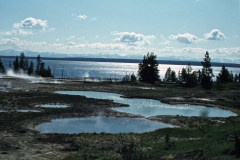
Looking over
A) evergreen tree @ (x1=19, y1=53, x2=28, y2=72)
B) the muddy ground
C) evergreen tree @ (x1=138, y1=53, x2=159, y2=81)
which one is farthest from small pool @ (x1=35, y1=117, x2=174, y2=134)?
evergreen tree @ (x1=19, y1=53, x2=28, y2=72)

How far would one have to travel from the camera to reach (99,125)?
1448 inches

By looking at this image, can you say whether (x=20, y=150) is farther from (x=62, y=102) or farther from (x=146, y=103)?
(x=146, y=103)

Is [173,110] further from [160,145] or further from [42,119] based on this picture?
[160,145]

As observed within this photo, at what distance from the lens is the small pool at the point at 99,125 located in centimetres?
3353

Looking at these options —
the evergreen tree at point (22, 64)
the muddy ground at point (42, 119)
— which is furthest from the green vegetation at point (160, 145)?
the evergreen tree at point (22, 64)

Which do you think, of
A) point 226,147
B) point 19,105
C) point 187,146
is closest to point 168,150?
point 187,146

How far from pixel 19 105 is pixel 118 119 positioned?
19.0m

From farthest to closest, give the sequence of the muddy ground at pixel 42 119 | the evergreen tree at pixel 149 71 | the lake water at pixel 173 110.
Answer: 1. the evergreen tree at pixel 149 71
2. the lake water at pixel 173 110
3. the muddy ground at pixel 42 119

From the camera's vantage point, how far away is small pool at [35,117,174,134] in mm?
33531

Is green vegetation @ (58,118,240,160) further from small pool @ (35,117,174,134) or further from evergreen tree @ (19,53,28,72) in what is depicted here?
evergreen tree @ (19,53,28,72)

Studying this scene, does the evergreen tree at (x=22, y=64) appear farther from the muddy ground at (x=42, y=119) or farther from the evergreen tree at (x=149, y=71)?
the muddy ground at (x=42, y=119)

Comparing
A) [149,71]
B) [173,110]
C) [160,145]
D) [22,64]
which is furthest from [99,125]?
[22,64]

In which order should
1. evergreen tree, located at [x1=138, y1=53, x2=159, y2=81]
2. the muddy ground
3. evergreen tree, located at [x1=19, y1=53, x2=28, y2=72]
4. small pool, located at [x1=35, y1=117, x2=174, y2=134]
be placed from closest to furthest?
1. the muddy ground
2. small pool, located at [x1=35, y1=117, x2=174, y2=134]
3. evergreen tree, located at [x1=138, y1=53, x2=159, y2=81]
4. evergreen tree, located at [x1=19, y1=53, x2=28, y2=72]

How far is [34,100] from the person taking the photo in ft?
179
